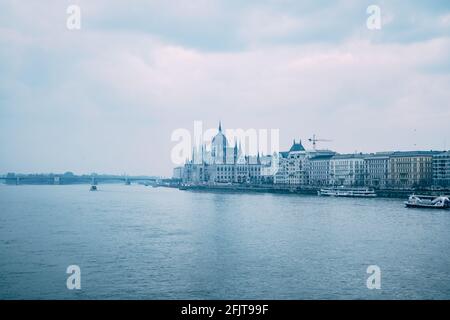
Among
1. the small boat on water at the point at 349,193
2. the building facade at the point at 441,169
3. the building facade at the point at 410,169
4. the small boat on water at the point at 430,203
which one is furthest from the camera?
the building facade at the point at 410,169

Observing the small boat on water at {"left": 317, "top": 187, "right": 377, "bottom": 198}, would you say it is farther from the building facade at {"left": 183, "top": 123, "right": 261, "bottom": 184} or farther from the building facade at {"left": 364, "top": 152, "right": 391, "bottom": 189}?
the building facade at {"left": 183, "top": 123, "right": 261, "bottom": 184}

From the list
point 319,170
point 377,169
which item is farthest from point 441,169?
point 319,170

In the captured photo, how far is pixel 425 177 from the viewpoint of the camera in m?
30.3

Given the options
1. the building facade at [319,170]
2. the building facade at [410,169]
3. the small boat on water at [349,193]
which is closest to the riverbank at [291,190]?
the small boat on water at [349,193]

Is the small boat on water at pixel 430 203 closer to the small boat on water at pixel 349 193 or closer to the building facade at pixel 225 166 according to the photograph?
the small boat on water at pixel 349 193

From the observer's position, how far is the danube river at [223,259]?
5.52 m

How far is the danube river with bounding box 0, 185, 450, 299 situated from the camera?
18.1 ft

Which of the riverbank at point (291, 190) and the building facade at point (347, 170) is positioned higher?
the building facade at point (347, 170)

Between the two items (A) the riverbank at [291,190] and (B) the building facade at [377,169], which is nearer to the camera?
(A) the riverbank at [291,190]

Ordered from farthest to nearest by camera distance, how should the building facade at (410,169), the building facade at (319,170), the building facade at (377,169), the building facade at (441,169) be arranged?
the building facade at (319,170), the building facade at (377,169), the building facade at (410,169), the building facade at (441,169)
